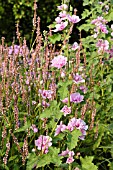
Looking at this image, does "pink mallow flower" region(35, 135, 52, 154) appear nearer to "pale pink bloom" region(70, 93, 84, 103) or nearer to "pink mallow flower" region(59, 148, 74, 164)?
"pink mallow flower" region(59, 148, 74, 164)

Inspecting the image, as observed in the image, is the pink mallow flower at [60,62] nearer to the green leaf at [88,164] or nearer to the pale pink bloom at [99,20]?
the green leaf at [88,164]

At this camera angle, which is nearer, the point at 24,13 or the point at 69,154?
the point at 69,154

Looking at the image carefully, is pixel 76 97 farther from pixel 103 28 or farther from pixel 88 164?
pixel 103 28

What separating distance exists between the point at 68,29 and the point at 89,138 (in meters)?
0.73

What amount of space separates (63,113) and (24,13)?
4107mm

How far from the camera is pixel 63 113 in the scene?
2.67 meters

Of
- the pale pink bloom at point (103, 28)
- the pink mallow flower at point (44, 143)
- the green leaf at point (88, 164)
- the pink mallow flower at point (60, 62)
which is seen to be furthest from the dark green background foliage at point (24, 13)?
the green leaf at point (88, 164)

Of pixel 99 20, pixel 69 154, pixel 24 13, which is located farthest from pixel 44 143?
pixel 24 13

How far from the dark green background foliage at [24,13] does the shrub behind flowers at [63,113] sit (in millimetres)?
2865

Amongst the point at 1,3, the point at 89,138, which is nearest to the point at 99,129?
the point at 89,138

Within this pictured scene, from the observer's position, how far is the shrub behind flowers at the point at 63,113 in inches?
104

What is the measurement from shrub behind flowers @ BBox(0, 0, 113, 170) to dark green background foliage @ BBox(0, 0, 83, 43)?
2.86 m

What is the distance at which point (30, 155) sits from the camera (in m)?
2.68

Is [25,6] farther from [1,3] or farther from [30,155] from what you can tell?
[30,155]
